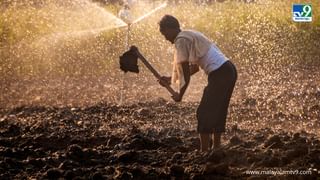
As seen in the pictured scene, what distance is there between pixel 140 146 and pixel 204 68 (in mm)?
1388

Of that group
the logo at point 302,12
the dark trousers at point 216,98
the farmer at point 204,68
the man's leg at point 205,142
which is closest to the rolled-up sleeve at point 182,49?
the farmer at point 204,68

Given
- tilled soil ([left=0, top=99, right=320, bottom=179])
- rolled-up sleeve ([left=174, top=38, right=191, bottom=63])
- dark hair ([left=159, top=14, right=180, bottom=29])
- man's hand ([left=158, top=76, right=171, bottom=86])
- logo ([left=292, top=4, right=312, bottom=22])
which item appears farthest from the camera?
logo ([left=292, top=4, right=312, bottom=22])

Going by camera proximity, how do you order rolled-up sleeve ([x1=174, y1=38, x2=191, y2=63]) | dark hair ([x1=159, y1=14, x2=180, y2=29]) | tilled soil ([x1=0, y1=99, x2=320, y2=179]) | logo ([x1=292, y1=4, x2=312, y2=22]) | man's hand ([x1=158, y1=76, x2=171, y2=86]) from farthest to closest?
logo ([x1=292, y1=4, x2=312, y2=22]), man's hand ([x1=158, y1=76, x2=171, y2=86]), dark hair ([x1=159, y1=14, x2=180, y2=29]), rolled-up sleeve ([x1=174, y1=38, x2=191, y2=63]), tilled soil ([x1=0, y1=99, x2=320, y2=179])

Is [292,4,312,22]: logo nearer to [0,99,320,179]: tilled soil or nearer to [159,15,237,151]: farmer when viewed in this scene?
[0,99,320,179]: tilled soil

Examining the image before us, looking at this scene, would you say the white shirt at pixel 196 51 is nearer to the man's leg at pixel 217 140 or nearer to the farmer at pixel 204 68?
the farmer at pixel 204 68

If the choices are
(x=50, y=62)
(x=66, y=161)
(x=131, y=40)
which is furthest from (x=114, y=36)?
(x=66, y=161)

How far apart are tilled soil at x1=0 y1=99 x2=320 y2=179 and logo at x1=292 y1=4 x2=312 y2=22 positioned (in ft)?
15.4

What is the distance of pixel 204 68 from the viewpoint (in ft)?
22.4

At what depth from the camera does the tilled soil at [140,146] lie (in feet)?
20.9

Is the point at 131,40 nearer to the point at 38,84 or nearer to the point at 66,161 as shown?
the point at 38,84

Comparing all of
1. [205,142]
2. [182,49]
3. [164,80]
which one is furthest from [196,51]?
[205,142]

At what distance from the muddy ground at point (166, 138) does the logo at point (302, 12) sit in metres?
2.20

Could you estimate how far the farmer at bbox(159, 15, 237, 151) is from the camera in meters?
6.67

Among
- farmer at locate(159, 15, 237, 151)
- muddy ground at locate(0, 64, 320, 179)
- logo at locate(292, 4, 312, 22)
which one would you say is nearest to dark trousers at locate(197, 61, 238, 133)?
farmer at locate(159, 15, 237, 151)
